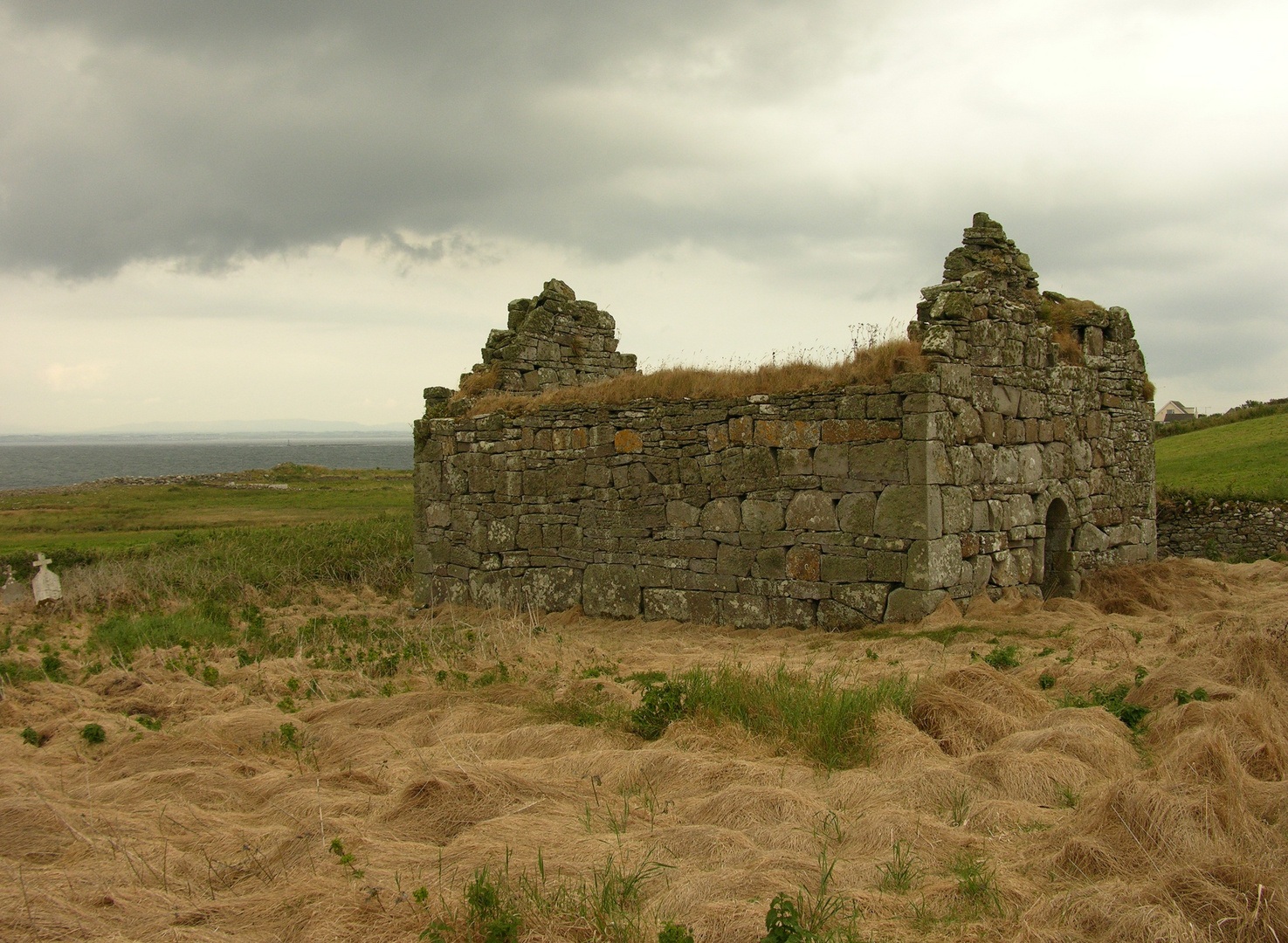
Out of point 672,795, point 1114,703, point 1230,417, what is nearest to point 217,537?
point 672,795

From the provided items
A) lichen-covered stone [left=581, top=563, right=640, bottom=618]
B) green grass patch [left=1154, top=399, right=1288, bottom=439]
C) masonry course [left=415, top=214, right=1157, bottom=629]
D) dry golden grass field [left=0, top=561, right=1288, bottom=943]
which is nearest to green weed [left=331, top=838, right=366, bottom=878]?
dry golden grass field [left=0, top=561, right=1288, bottom=943]

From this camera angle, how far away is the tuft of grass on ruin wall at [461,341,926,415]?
442 inches

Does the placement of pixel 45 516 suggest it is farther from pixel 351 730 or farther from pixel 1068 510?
pixel 1068 510

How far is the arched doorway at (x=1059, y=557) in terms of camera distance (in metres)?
13.4

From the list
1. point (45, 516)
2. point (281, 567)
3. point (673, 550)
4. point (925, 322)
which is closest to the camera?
point (925, 322)

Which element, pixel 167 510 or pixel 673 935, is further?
pixel 167 510

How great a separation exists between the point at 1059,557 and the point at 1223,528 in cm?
817

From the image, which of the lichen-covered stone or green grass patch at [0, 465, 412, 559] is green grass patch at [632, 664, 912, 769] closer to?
the lichen-covered stone

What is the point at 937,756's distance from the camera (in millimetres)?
6207

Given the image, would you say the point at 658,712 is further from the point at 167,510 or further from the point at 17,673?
the point at 167,510

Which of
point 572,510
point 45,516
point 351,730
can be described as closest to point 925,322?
point 572,510

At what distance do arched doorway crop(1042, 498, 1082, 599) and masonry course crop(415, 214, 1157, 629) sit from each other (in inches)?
1.3

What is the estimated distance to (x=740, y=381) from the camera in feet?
41.0

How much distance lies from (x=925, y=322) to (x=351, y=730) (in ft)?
29.1
